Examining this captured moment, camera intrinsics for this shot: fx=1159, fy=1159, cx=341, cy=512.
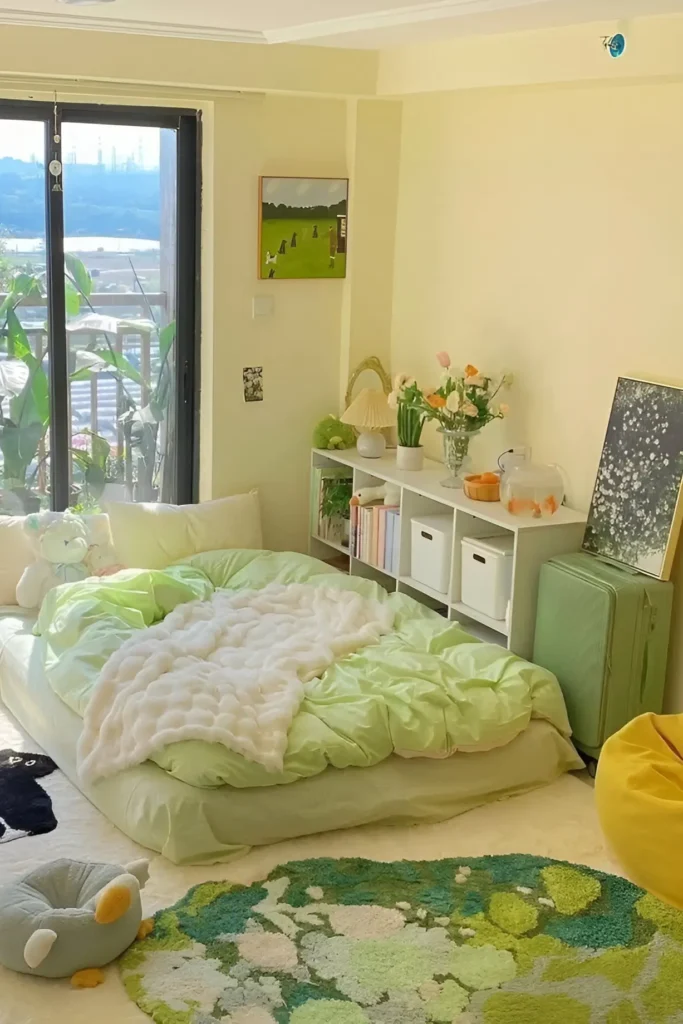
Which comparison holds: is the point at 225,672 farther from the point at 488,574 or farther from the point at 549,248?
the point at 549,248

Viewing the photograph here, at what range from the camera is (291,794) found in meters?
3.08

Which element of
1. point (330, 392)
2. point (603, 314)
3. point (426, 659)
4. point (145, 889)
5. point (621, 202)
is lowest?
point (145, 889)

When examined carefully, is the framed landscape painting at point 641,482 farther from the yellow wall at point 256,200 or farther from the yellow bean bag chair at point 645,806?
the yellow wall at point 256,200

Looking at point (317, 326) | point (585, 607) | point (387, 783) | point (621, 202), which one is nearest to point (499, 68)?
point (621, 202)

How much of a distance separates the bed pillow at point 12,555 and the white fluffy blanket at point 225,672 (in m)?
0.81

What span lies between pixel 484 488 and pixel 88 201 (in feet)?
6.23

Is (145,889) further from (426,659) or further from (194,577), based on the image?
(194,577)

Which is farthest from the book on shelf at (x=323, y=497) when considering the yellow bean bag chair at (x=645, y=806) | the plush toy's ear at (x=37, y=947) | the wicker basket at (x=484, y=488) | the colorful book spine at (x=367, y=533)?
the plush toy's ear at (x=37, y=947)

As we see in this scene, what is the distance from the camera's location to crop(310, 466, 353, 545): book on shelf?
15.4ft

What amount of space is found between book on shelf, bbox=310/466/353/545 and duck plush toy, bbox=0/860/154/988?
7.29 ft

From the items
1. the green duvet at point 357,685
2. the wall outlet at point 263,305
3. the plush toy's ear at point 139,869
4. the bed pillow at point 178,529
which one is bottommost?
the plush toy's ear at point 139,869

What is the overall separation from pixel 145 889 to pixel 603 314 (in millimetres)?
2208

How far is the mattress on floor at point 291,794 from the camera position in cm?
297

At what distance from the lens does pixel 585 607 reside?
135 inches
